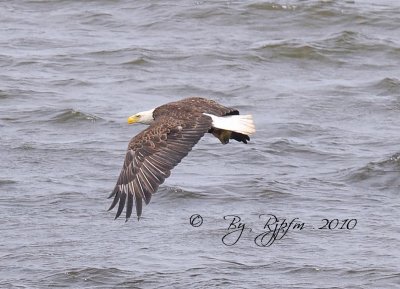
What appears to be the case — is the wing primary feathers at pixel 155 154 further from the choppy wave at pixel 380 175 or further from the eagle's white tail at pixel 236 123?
the choppy wave at pixel 380 175

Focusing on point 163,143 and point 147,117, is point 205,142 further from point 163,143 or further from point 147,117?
point 163,143

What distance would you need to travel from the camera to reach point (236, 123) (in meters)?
9.41

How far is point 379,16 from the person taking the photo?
17766mm

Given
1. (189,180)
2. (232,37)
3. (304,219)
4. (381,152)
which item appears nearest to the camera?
(304,219)

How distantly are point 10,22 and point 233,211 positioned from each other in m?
7.28

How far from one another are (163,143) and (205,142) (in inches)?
171

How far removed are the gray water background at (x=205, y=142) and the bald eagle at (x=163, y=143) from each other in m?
1.04

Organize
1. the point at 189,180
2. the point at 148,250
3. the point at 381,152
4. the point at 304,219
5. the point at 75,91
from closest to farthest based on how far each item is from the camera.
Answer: the point at 148,250 < the point at 304,219 < the point at 189,180 < the point at 381,152 < the point at 75,91

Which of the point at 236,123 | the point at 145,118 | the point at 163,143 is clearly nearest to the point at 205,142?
the point at 145,118

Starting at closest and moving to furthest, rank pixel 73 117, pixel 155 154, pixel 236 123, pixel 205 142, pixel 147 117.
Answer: pixel 155 154 → pixel 236 123 → pixel 147 117 → pixel 205 142 → pixel 73 117

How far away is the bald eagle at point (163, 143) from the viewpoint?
9000mm

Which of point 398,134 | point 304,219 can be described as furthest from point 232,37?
point 304,219

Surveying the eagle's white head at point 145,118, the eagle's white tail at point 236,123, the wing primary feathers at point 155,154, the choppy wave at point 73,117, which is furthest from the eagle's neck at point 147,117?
the choppy wave at point 73,117

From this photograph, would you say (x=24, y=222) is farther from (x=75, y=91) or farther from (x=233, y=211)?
(x=75, y=91)
